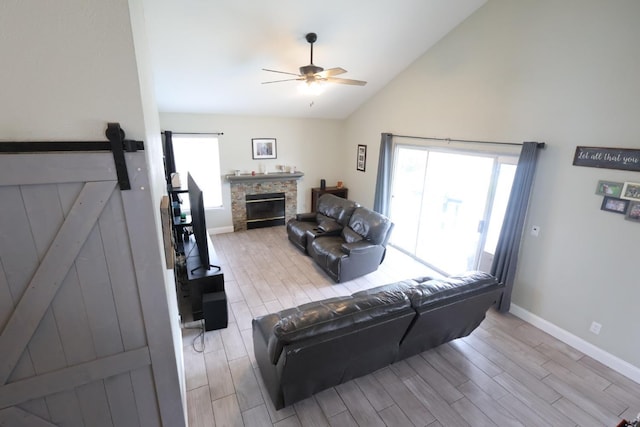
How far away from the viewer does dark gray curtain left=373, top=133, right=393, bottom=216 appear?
5.68 m

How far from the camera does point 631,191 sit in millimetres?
2740

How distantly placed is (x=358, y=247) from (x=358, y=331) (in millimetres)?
2394

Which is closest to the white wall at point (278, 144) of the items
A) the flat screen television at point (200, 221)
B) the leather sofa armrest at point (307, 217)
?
the leather sofa armrest at point (307, 217)

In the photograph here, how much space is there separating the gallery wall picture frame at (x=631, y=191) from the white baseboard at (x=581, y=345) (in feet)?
5.50

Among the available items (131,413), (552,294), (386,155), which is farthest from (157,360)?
(386,155)

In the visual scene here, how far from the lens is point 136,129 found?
52.3 inches

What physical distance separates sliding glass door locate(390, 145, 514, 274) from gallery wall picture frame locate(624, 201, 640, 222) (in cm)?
124

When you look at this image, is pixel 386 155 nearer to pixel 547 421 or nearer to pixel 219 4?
pixel 219 4

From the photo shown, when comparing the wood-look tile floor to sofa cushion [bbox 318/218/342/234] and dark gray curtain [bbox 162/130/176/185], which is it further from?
dark gray curtain [bbox 162/130/176/185]

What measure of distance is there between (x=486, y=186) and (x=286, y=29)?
3.57 metres

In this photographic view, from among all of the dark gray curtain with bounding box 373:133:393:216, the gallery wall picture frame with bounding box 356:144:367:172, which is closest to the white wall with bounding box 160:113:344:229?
the gallery wall picture frame with bounding box 356:144:367:172

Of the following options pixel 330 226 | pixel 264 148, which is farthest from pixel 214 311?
pixel 264 148

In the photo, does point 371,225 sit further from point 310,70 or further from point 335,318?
point 335,318

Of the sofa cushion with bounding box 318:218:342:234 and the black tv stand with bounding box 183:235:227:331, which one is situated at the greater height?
the sofa cushion with bounding box 318:218:342:234
